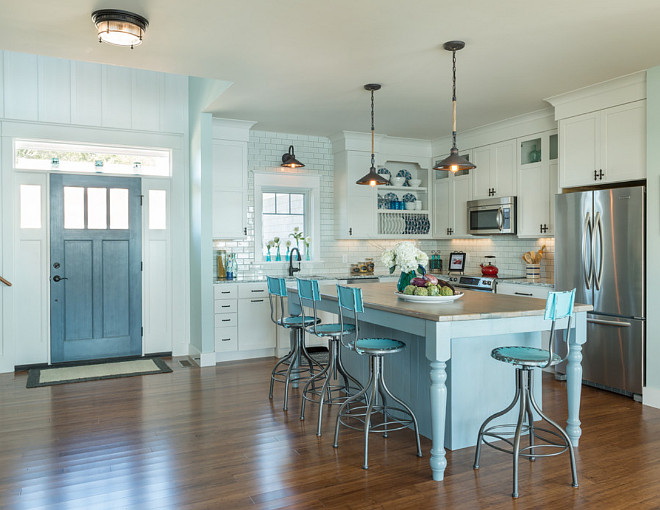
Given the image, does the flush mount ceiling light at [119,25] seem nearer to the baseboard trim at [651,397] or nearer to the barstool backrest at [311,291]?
the barstool backrest at [311,291]

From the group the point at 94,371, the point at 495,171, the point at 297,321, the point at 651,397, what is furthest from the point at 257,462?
the point at 495,171

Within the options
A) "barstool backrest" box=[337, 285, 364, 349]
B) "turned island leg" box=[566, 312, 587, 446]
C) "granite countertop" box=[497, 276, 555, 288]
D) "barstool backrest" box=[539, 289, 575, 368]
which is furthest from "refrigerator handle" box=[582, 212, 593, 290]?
"barstool backrest" box=[337, 285, 364, 349]

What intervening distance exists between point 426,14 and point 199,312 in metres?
4.16

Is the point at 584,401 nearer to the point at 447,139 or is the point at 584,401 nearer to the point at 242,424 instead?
the point at 242,424

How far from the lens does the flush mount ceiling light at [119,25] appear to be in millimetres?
3305

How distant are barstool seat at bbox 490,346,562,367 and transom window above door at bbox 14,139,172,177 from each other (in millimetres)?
4918

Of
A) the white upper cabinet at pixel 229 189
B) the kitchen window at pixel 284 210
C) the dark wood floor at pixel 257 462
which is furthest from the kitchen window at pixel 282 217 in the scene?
the dark wood floor at pixel 257 462

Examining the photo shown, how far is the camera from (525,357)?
3.03 meters

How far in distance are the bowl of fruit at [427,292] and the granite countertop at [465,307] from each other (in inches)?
2.0

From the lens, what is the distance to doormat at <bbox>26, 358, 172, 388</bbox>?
537cm

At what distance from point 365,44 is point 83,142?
389 centimetres

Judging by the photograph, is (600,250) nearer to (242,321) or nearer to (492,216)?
(492,216)

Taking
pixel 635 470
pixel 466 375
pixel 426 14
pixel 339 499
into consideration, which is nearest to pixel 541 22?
pixel 426 14

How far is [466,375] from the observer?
3543 millimetres
